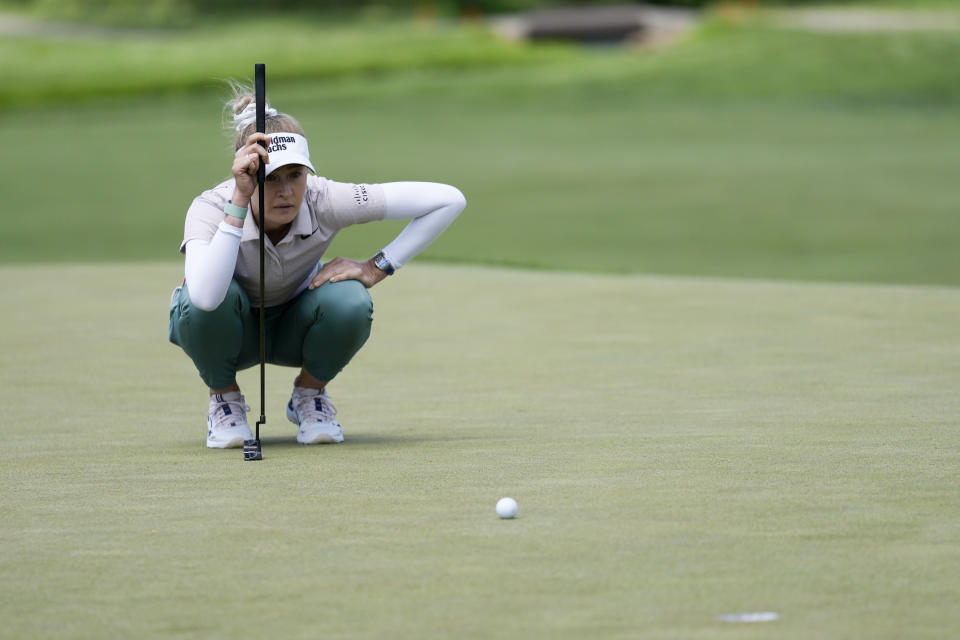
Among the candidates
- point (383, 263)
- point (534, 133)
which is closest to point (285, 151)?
point (383, 263)

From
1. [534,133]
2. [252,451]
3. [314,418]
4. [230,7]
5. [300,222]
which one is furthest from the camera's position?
[230,7]

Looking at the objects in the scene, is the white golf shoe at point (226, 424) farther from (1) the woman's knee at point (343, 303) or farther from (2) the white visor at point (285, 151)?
(2) the white visor at point (285, 151)

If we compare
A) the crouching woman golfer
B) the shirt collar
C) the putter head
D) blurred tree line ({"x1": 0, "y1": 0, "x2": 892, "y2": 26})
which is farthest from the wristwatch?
blurred tree line ({"x1": 0, "y1": 0, "x2": 892, "y2": 26})

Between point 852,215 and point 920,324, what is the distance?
10230mm

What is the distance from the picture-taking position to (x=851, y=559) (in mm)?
3256

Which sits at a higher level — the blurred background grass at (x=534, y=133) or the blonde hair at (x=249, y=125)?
the blurred background grass at (x=534, y=133)

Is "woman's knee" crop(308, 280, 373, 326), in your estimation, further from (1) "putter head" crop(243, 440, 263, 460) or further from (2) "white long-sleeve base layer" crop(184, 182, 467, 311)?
(1) "putter head" crop(243, 440, 263, 460)

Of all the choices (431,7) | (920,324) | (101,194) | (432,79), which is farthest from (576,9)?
(920,324)

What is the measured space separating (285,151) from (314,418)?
90 cm

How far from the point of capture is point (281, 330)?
16.9ft

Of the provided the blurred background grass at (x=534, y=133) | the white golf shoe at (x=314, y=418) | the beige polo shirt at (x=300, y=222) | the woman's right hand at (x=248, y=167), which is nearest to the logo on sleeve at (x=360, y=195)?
the beige polo shirt at (x=300, y=222)

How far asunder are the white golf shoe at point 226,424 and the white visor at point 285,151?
2.68 feet

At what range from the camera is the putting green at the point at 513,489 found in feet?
9.75

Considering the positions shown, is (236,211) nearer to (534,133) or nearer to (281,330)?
(281,330)
